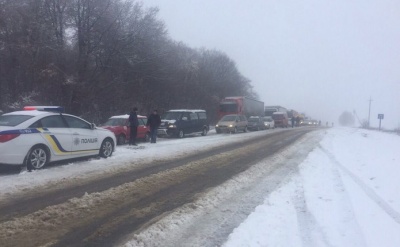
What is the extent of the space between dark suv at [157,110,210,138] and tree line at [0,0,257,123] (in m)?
7.08

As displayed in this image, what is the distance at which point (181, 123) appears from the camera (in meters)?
24.2

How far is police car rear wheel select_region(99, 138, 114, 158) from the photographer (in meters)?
12.2

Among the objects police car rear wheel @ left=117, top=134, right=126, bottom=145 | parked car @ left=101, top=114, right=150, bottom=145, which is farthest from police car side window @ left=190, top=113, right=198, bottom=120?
police car rear wheel @ left=117, top=134, right=126, bottom=145

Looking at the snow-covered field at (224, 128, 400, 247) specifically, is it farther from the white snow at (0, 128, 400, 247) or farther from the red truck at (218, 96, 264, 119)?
the red truck at (218, 96, 264, 119)

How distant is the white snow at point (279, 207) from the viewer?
5215 mm

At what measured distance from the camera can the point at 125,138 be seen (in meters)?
18.4

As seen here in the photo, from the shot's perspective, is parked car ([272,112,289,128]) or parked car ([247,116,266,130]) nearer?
parked car ([247,116,266,130])

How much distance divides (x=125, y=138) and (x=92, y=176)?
9.38m

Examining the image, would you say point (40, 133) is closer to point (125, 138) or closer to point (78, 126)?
point (78, 126)

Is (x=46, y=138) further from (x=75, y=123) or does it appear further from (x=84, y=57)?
(x=84, y=57)

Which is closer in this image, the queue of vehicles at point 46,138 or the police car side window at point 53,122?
the queue of vehicles at point 46,138

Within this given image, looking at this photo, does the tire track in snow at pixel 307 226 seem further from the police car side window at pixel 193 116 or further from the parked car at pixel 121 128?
the police car side window at pixel 193 116

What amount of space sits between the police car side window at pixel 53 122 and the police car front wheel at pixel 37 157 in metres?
0.68

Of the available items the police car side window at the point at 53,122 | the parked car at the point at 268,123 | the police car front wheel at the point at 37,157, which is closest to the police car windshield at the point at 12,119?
the police car side window at the point at 53,122
